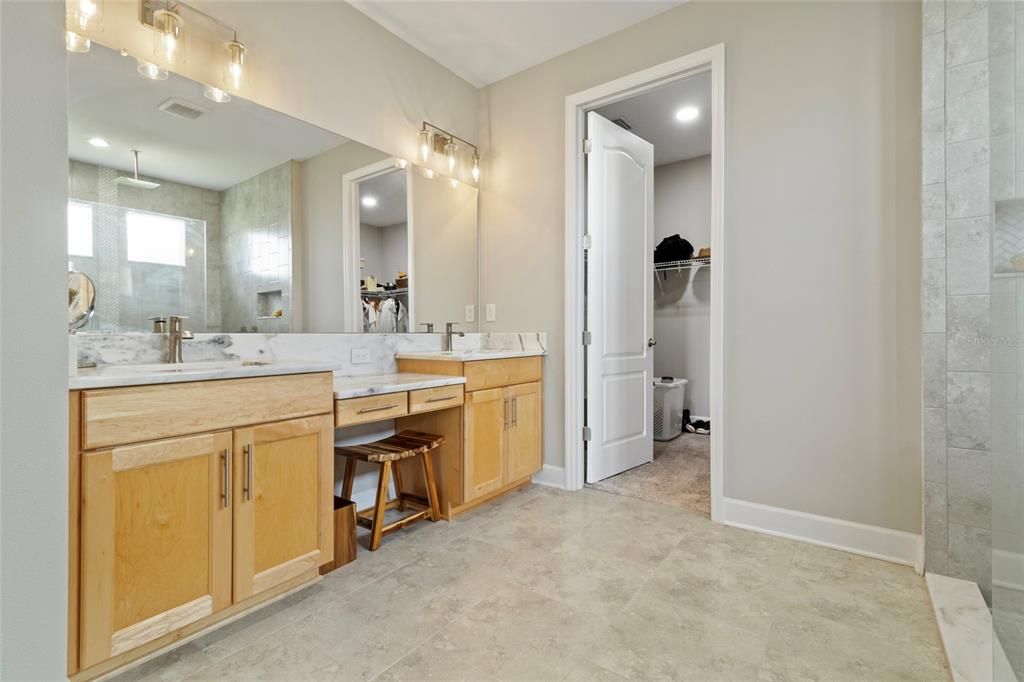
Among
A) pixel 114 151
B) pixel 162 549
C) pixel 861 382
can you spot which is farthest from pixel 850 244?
pixel 114 151

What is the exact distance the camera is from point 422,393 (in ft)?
7.42

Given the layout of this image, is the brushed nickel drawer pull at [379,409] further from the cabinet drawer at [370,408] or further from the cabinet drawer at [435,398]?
the cabinet drawer at [435,398]

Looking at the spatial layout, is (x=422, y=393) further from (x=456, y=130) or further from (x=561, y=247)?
(x=456, y=130)

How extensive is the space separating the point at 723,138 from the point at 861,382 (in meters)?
1.35

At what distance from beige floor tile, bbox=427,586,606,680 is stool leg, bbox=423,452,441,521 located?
2.55ft

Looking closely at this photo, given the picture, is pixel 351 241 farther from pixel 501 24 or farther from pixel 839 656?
pixel 839 656

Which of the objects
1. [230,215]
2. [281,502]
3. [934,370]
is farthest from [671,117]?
[281,502]

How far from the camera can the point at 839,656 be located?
1.40 m

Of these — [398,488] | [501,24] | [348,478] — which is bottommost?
[398,488]

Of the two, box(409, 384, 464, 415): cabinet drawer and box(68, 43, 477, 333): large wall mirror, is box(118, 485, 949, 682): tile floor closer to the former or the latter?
box(409, 384, 464, 415): cabinet drawer

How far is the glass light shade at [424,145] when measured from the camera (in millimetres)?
2881

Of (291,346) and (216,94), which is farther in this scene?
(291,346)

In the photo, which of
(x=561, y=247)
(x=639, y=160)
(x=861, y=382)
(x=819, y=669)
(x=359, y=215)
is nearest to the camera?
(x=819, y=669)

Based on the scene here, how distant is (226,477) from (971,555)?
2694 mm
